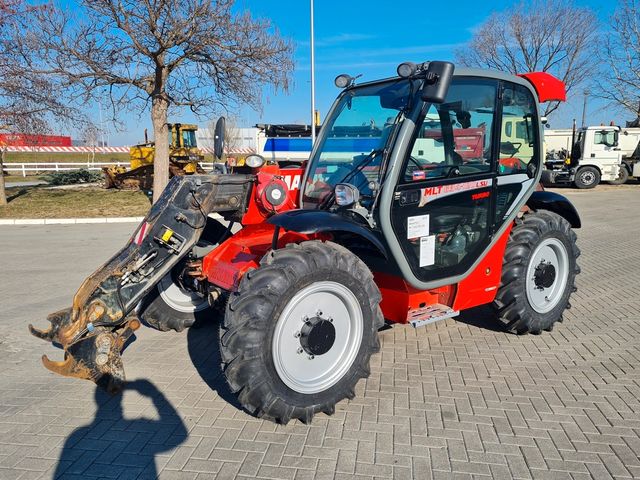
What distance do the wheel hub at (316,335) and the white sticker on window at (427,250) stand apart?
3.30 feet

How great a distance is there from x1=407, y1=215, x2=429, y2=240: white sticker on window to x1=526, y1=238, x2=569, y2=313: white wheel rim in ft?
4.82

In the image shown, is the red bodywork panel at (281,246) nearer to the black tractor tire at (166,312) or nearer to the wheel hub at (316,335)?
the wheel hub at (316,335)

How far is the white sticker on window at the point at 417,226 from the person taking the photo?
3807mm

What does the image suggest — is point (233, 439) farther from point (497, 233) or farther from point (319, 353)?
point (497, 233)

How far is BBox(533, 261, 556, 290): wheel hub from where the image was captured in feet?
15.9

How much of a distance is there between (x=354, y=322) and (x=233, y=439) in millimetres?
1152

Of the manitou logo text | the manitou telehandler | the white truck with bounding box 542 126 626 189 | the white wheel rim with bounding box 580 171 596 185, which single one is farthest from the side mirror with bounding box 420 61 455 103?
the white wheel rim with bounding box 580 171 596 185

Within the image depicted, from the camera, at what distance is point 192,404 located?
3645mm

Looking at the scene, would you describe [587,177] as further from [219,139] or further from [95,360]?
[95,360]

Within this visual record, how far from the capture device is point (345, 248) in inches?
145

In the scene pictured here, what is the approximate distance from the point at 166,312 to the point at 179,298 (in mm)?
188

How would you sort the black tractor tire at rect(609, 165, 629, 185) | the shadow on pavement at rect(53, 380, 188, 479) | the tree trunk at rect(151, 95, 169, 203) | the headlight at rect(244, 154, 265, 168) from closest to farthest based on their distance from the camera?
the shadow on pavement at rect(53, 380, 188, 479) < the headlight at rect(244, 154, 265, 168) < the tree trunk at rect(151, 95, 169, 203) < the black tractor tire at rect(609, 165, 629, 185)

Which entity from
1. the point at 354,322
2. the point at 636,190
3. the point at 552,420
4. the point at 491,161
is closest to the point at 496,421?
the point at 552,420

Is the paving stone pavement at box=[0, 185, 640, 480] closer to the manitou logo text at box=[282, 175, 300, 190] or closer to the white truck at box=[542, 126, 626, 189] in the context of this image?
the manitou logo text at box=[282, 175, 300, 190]
